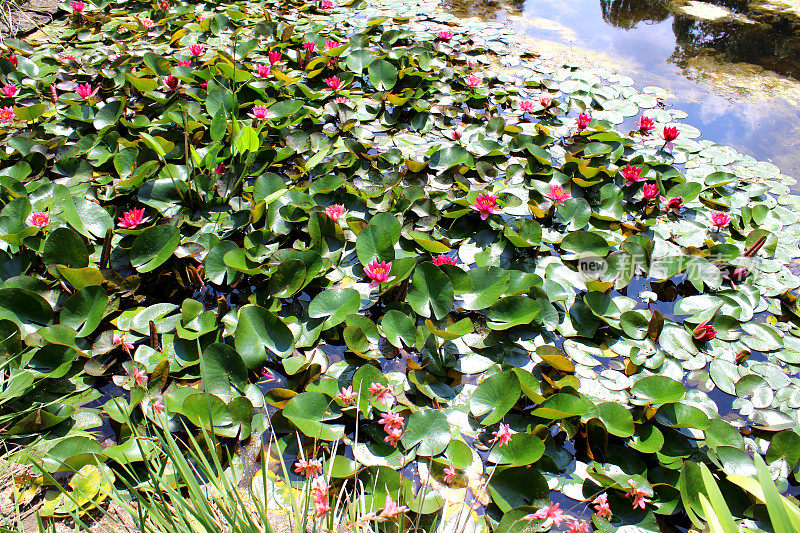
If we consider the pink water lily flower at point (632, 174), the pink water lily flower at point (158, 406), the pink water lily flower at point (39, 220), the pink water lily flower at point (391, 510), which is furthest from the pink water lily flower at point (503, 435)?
the pink water lily flower at point (39, 220)

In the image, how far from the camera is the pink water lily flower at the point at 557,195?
2.54 m

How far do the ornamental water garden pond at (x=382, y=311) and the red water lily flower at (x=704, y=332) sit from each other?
0.01 m

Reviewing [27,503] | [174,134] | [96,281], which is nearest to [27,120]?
[174,134]

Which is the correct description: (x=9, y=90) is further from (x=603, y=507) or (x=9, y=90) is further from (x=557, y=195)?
(x=603, y=507)

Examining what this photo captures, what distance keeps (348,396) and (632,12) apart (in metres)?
5.61

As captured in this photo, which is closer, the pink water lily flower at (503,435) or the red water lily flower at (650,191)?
the pink water lily flower at (503,435)

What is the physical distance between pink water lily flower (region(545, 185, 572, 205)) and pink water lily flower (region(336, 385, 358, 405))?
155cm

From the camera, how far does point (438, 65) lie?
3.95 meters

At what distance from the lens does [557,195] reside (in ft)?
8.34

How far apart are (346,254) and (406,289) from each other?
417 millimetres

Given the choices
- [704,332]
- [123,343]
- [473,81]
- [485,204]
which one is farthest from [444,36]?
[123,343]

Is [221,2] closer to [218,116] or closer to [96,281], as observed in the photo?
[218,116]

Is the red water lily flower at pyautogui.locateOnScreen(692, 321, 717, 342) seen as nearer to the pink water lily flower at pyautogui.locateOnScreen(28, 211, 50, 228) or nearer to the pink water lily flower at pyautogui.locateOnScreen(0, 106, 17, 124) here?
the pink water lily flower at pyautogui.locateOnScreen(28, 211, 50, 228)

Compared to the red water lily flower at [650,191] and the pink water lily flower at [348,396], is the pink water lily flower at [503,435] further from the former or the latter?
the red water lily flower at [650,191]
